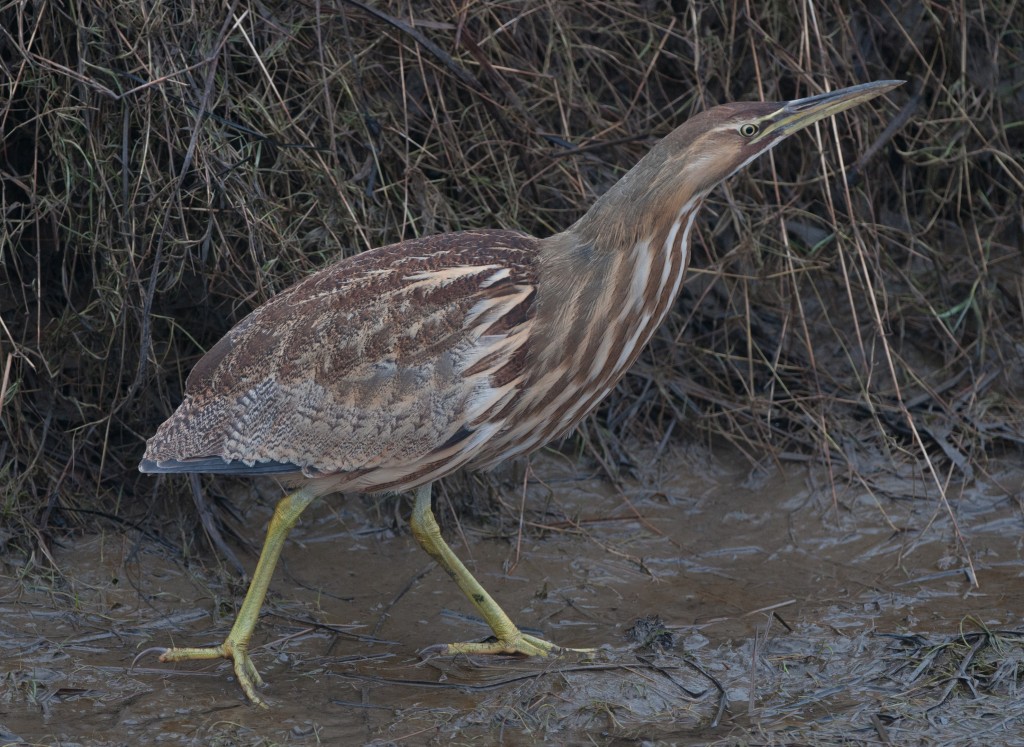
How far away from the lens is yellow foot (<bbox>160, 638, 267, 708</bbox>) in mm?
2998

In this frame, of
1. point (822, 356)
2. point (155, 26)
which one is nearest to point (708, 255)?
point (822, 356)

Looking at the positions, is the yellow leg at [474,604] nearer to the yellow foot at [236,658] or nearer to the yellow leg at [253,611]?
the yellow leg at [253,611]

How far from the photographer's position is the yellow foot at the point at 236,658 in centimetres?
300

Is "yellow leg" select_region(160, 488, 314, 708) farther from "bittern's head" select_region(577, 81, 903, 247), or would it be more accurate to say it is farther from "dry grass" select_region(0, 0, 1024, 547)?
"bittern's head" select_region(577, 81, 903, 247)

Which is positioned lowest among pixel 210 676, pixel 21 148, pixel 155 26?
pixel 210 676

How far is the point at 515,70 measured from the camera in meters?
3.98

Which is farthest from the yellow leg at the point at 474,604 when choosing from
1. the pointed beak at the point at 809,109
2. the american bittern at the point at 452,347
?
the pointed beak at the point at 809,109

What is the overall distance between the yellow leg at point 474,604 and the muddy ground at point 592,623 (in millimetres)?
43

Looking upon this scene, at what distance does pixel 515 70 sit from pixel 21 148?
1462 millimetres

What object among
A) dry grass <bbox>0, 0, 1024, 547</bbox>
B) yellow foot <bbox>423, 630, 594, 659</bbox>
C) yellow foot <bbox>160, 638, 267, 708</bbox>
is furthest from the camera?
dry grass <bbox>0, 0, 1024, 547</bbox>

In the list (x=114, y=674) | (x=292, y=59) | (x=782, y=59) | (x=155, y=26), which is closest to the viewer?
(x=114, y=674)

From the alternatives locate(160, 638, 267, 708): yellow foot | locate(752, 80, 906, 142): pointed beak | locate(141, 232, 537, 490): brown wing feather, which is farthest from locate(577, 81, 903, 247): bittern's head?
locate(160, 638, 267, 708): yellow foot

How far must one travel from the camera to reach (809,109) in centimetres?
301

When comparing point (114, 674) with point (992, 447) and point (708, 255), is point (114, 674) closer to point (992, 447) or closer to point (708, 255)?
point (708, 255)
